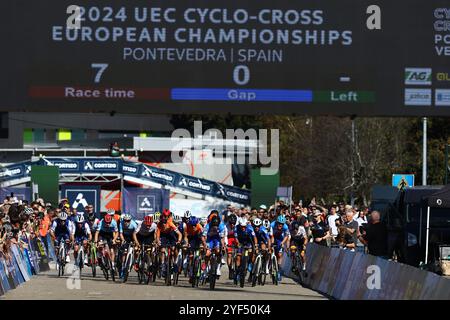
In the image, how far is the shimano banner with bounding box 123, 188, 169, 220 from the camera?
4553 centimetres

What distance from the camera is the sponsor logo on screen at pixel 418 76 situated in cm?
2331

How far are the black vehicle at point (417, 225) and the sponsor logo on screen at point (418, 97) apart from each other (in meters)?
2.83

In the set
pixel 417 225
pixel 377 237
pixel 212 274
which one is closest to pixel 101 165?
pixel 417 225

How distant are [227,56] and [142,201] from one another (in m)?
23.1

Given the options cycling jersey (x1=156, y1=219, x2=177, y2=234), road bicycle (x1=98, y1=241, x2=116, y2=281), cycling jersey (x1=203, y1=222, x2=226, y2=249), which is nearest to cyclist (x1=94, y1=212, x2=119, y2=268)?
road bicycle (x1=98, y1=241, x2=116, y2=281)

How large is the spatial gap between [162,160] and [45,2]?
139 feet

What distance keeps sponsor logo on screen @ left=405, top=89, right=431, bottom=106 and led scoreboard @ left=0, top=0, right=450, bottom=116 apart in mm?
18

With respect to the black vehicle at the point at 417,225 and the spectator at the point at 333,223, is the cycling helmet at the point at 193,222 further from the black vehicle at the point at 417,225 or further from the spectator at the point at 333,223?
the spectator at the point at 333,223

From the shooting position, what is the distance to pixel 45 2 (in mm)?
23219

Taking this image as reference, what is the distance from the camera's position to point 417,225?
1033 inches

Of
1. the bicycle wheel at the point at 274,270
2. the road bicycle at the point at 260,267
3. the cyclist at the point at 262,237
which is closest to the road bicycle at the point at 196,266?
the road bicycle at the point at 260,267

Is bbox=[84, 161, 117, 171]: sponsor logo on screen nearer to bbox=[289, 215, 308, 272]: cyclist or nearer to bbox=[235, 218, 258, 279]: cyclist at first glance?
bbox=[289, 215, 308, 272]: cyclist
